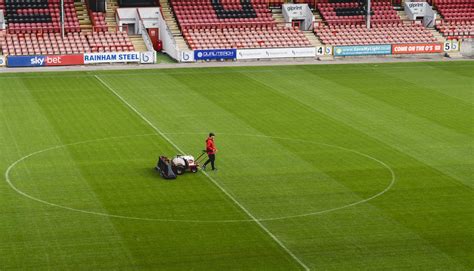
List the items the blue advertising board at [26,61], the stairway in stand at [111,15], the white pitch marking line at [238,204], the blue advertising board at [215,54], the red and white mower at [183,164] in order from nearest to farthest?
1. the white pitch marking line at [238,204]
2. the red and white mower at [183,164]
3. the blue advertising board at [26,61]
4. the blue advertising board at [215,54]
5. the stairway in stand at [111,15]

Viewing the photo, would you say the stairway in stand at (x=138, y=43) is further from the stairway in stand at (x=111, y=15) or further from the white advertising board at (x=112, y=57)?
the white advertising board at (x=112, y=57)

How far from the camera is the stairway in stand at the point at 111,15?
7706 centimetres

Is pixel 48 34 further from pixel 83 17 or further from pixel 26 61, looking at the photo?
pixel 26 61

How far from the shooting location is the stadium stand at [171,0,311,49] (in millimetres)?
76188

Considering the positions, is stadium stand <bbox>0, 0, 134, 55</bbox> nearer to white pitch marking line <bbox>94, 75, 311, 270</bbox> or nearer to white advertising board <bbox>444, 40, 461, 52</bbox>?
white pitch marking line <bbox>94, 75, 311, 270</bbox>

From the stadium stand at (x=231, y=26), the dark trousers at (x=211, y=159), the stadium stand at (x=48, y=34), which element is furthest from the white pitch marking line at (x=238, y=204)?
the stadium stand at (x=231, y=26)

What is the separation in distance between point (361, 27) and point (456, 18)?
10587mm

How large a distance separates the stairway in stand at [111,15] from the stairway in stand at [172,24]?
4.21 meters

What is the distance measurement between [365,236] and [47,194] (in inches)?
461

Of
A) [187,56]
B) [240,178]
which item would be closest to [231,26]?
[187,56]

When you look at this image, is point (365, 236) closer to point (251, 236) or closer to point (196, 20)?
point (251, 236)

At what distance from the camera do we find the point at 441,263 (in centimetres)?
2561

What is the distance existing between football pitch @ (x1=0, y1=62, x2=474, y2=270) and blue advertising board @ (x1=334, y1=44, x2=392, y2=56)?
16.7 meters

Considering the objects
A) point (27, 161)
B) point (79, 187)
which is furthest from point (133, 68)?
point (79, 187)
